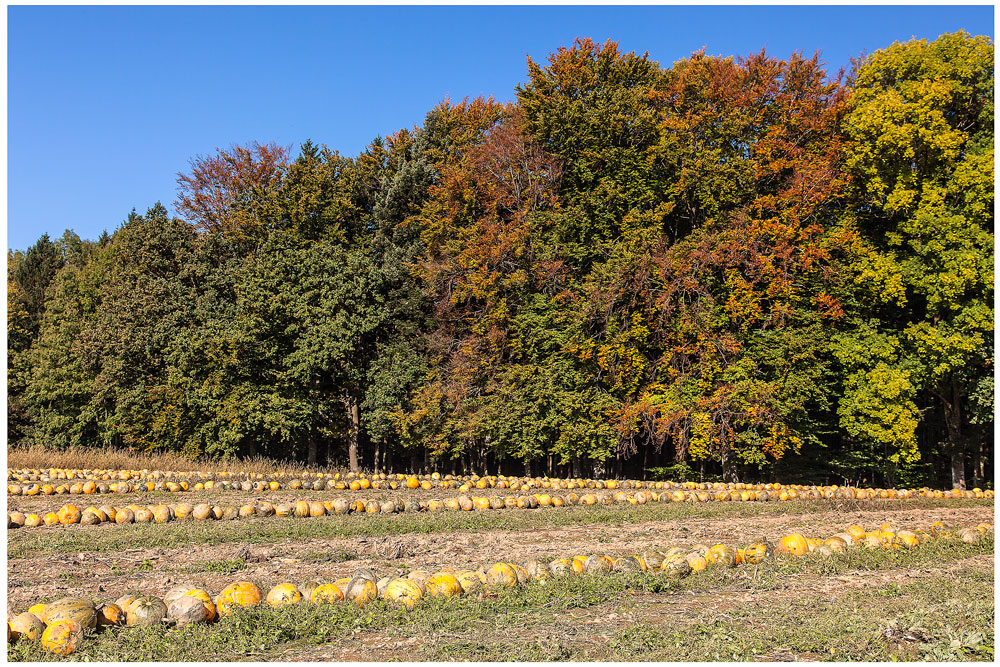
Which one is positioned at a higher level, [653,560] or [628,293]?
[628,293]

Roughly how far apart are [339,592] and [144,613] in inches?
53.2

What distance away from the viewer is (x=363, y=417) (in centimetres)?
2512

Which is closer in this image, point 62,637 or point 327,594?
point 62,637

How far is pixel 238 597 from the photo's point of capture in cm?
554

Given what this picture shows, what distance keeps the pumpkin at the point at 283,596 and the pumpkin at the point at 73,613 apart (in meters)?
1.16

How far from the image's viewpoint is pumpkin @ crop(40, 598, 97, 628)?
15.8 ft

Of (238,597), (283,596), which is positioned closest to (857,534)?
(283,596)

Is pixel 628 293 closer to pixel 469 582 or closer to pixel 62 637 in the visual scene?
pixel 469 582

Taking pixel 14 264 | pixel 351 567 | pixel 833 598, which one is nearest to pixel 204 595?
pixel 351 567

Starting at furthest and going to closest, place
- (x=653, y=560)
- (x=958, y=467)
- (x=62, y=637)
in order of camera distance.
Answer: (x=958, y=467) < (x=653, y=560) < (x=62, y=637)

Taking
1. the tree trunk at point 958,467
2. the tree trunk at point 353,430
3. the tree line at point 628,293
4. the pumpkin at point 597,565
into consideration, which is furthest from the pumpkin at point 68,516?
the tree trunk at point 958,467

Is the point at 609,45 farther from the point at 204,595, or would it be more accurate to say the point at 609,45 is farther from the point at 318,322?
the point at 204,595

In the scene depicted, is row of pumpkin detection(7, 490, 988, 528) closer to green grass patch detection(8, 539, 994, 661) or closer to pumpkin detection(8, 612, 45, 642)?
pumpkin detection(8, 612, 45, 642)

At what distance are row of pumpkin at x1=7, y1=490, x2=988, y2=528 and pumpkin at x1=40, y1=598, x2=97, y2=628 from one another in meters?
5.78
